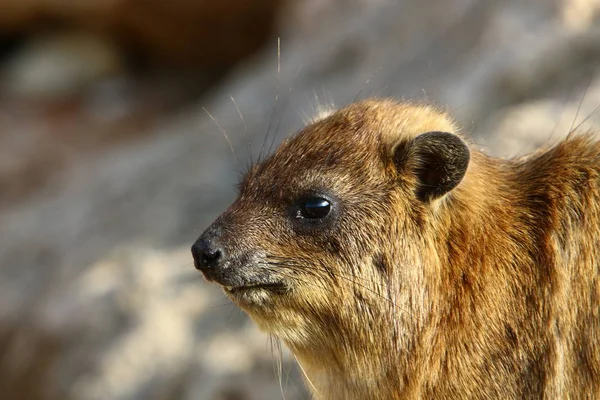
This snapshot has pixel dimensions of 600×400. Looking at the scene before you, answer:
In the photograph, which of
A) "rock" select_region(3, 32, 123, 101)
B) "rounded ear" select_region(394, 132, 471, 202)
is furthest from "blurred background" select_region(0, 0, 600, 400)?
"rock" select_region(3, 32, 123, 101)

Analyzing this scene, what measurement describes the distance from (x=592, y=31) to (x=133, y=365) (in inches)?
166

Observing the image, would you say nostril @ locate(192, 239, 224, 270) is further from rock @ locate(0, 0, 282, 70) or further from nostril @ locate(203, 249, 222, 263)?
rock @ locate(0, 0, 282, 70)

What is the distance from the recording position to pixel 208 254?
4043 mm

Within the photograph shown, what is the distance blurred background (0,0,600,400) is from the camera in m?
6.83

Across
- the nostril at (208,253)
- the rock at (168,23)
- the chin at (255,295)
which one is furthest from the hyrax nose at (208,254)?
the rock at (168,23)

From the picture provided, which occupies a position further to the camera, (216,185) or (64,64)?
(64,64)

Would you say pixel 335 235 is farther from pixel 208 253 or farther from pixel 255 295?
pixel 208 253

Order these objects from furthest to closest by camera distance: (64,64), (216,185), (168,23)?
1. (64,64)
2. (168,23)
3. (216,185)

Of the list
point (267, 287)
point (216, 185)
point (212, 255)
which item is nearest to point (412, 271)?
point (267, 287)

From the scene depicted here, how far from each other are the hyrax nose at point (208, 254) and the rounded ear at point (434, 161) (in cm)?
85

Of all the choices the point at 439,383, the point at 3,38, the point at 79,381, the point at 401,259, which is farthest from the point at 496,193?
the point at 3,38

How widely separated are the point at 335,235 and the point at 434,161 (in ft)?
1.70

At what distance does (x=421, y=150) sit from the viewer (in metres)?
4.07

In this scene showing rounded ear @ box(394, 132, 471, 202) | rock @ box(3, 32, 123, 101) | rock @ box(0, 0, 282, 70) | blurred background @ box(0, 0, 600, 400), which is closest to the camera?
rounded ear @ box(394, 132, 471, 202)
